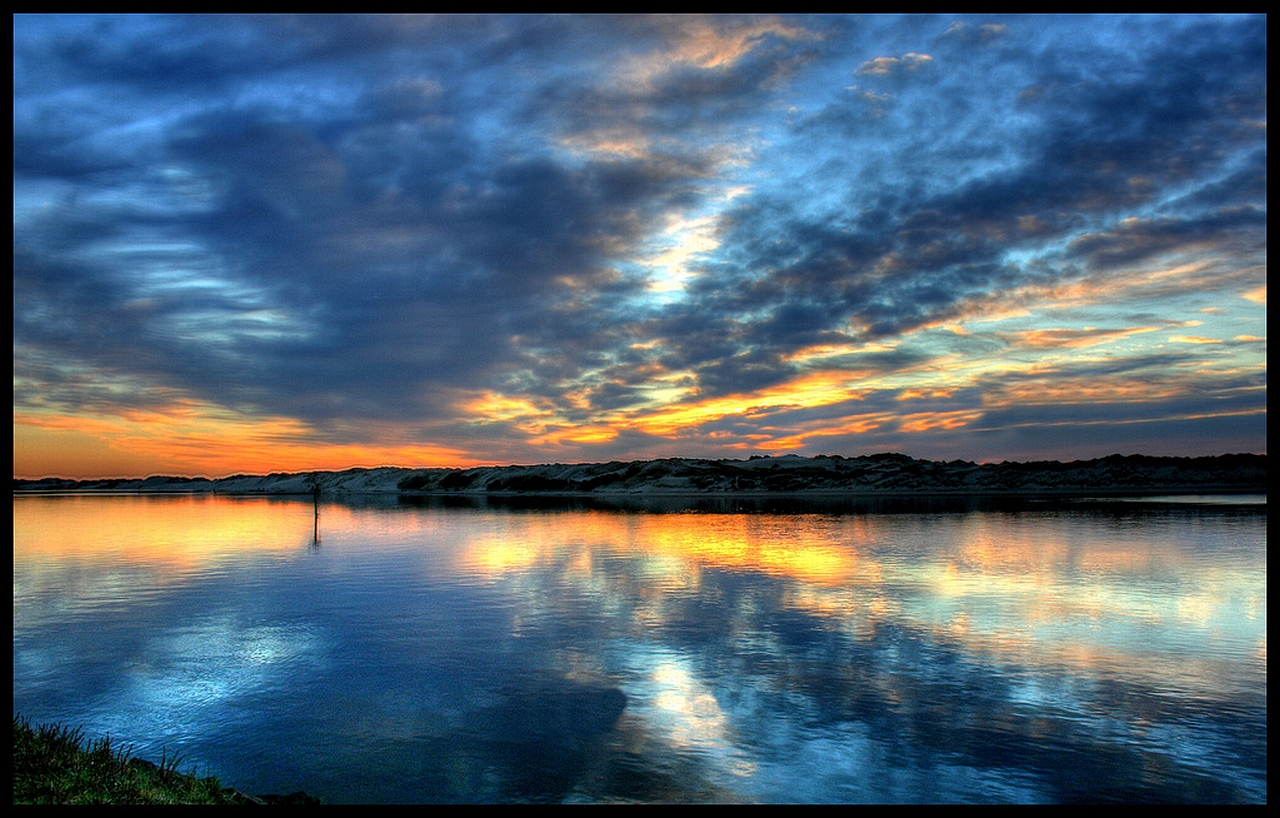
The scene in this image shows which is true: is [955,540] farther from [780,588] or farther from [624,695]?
[624,695]

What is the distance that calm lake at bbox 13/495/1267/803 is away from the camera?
980cm

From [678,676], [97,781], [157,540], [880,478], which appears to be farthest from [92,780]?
[880,478]

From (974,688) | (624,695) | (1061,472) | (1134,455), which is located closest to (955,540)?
(974,688)

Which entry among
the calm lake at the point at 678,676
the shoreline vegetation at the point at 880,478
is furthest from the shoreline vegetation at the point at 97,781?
the shoreline vegetation at the point at 880,478

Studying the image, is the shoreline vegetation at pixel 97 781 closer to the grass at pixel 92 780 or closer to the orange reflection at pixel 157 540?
the grass at pixel 92 780

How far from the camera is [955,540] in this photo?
38.8 meters

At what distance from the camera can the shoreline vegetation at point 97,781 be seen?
24.8 feet

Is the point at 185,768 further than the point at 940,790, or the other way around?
the point at 185,768

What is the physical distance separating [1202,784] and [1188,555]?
87.1 ft

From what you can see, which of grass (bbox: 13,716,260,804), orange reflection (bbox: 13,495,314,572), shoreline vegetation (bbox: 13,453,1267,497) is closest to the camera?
grass (bbox: 13,716,260,804)

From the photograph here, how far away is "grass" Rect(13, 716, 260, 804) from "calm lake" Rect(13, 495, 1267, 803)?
1.09m

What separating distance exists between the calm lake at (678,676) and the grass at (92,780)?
3.58 feet

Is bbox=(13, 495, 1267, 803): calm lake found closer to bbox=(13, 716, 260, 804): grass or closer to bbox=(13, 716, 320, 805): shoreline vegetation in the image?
bbox=(13, 716, 320, 805): shoreline vegetation

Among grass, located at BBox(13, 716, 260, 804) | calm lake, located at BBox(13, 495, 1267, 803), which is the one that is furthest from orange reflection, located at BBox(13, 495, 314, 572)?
grass, located at BBox(13, 716, 260, 804)
